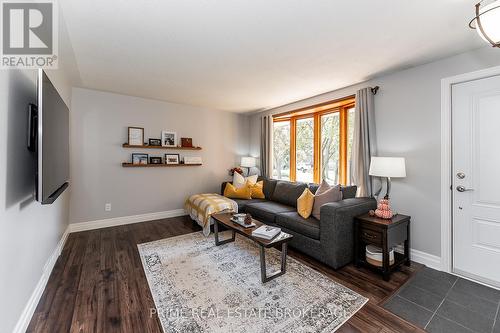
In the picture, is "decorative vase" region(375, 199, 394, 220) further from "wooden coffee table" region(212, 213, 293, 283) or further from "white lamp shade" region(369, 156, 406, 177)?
"wooden coffee table" region(212, 213, 293, 283)

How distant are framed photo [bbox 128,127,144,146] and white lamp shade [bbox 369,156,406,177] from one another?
396 cm

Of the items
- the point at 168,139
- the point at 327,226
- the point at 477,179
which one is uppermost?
the point at 168,139

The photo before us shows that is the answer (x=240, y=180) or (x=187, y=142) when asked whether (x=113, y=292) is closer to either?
(x=240, y=180)

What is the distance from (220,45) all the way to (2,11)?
1.54m

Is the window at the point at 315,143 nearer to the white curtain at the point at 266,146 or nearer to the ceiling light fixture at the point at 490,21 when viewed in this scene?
the white curtain at the point at 266,146

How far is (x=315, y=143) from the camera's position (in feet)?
13.6

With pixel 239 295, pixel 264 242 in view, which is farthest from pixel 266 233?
pixel 239 295

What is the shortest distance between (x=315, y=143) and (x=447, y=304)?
2835 millimetres

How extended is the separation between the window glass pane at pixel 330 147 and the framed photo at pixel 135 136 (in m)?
3.44

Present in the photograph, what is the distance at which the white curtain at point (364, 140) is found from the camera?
9.83 ft

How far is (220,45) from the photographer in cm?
224

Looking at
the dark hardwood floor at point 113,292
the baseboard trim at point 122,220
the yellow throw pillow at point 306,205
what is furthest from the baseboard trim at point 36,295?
the yellow throw pillow at point 306,205

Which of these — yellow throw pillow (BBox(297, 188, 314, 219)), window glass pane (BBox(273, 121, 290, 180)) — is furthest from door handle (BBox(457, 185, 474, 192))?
window glass pane (BBox(273, 121, 290, 180))

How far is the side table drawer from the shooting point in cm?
231
